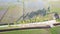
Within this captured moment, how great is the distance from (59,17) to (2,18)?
846mm

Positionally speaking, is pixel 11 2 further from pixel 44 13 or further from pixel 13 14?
pixel 44 13

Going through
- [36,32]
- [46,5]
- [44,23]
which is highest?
[46,5]

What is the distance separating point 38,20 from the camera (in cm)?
194

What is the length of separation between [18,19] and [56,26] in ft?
1.87

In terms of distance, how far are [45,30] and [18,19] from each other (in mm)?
426

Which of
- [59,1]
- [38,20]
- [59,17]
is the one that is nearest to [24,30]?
[38,20]

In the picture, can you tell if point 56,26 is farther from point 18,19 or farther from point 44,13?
point 18,19

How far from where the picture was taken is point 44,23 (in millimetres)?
1932

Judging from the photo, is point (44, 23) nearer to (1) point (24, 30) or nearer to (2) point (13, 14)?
(1) point (24, 30)

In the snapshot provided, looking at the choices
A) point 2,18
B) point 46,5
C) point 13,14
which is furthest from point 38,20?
point 2,18

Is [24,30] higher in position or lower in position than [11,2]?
lower

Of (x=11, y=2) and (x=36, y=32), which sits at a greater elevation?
(x=11, y=2)

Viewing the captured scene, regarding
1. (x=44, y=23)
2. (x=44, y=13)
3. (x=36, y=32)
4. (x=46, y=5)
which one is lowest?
(x=36, y=32)

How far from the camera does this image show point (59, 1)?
199 centimetres
